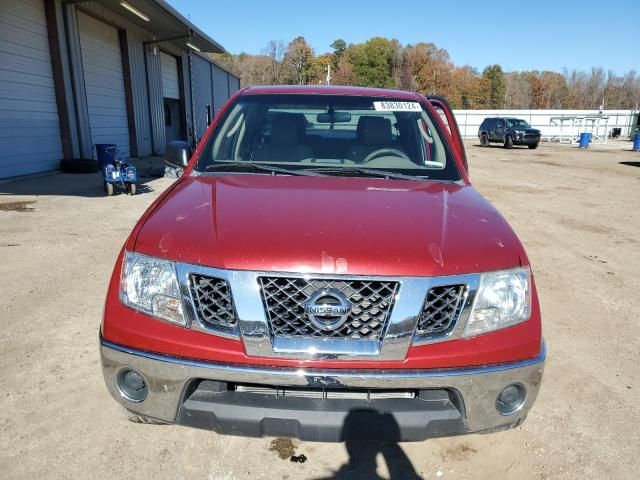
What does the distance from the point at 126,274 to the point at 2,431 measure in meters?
1.22

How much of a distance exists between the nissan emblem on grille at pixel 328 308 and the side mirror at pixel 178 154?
1.80m

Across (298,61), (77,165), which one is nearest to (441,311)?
(77,165)

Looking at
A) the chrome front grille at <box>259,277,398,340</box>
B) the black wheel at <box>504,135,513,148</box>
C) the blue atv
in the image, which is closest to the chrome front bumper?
the chrome front grille at <box>259,277,398,340</box>

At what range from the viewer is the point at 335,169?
294 cm

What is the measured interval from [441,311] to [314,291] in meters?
0.52

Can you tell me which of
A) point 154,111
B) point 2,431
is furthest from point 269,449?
point 154,111

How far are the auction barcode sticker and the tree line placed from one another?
225 feet

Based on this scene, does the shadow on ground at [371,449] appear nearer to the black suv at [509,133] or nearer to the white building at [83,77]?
the white building at [83,77]

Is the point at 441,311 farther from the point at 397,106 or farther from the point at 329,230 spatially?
the point at 397,106

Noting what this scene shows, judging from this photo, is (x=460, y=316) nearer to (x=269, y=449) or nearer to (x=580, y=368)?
(x=269, y=449)

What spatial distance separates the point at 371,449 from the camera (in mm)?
2352

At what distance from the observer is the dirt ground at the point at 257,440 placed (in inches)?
88.0

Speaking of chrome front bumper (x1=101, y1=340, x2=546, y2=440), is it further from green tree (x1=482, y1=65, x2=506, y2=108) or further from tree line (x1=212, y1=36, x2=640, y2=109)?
green tree (x1=482, y1=65, x2=506, y2=108)

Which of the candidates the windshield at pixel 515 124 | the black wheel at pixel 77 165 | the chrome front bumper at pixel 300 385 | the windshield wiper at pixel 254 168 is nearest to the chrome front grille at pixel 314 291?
the chrome front bumper at pixel 300 385
